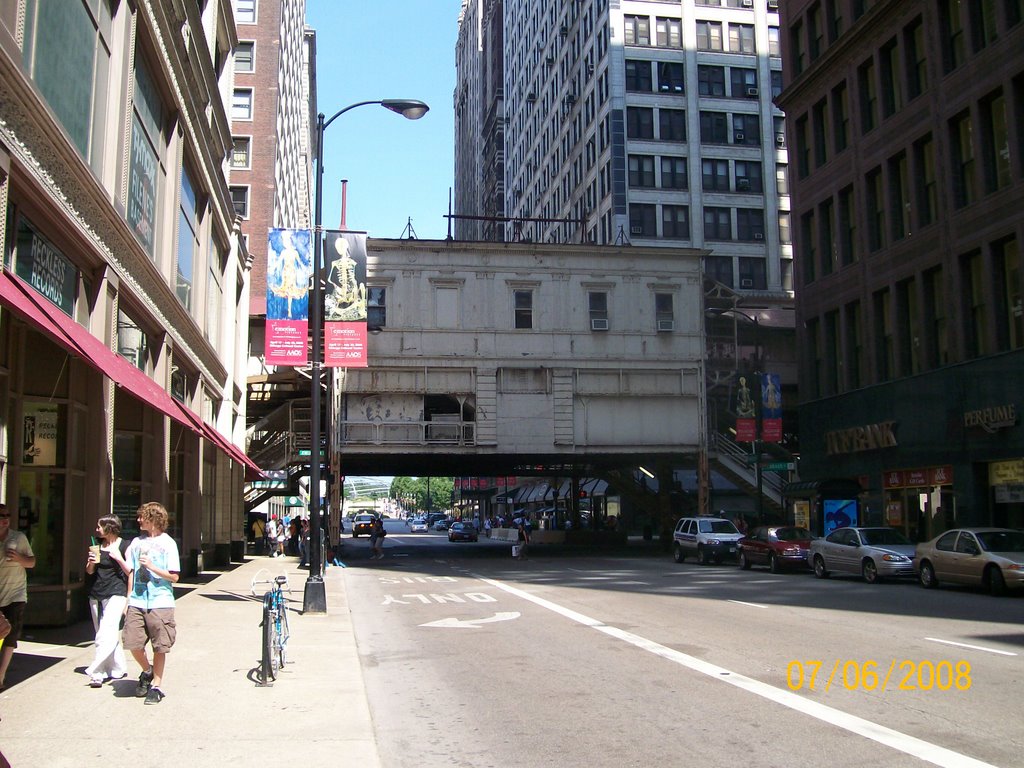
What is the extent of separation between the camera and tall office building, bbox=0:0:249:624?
11.6 m

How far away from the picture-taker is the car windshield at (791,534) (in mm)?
28438

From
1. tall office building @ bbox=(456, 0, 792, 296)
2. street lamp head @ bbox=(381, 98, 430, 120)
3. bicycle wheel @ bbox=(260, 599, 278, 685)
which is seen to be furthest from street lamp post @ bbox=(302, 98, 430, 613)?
tall office building @ bbox=(456, 0, 792, 296)

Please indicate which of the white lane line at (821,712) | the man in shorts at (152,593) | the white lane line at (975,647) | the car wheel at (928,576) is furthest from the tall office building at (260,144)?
the man in shorts at (152,593)

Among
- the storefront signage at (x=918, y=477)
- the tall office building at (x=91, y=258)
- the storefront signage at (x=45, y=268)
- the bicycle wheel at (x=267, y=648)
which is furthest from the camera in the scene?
the storefront signage at (x=918, y=477)

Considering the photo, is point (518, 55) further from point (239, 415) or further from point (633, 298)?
point (239, 415)

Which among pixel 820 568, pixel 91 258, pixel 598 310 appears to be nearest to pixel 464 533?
pixel 598 310

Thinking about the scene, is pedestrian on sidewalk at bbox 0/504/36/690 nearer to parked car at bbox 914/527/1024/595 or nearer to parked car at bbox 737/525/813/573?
parked car at bbox 914/527/1024/595

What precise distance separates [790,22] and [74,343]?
36.4m

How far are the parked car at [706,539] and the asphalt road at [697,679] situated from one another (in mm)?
11717

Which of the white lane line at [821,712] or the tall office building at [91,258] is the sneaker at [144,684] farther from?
the white lane line at [821,712]

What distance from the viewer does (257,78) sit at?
55094 millimetres

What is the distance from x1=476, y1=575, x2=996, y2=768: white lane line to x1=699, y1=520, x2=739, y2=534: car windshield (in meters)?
19.9

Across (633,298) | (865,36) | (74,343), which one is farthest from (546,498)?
(74,343)

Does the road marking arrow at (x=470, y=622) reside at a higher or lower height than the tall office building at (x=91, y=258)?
lower
